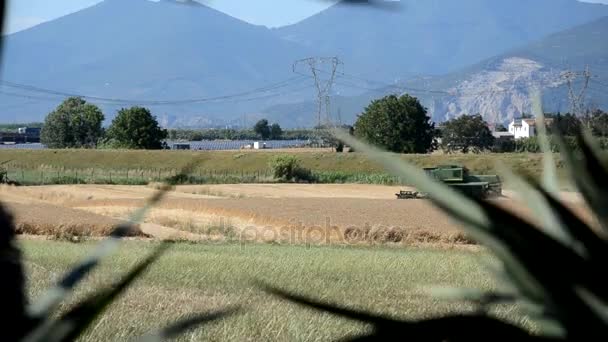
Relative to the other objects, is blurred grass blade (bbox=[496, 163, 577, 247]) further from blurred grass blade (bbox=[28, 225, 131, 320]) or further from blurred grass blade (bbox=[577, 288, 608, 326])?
blurred grass blade (bbox=[28, 225, 131, 320])

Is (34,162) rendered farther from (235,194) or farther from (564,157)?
(564,157)

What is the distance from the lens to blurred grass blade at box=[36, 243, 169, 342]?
0.71m

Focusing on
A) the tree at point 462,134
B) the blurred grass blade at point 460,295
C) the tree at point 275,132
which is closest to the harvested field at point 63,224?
the blurred grass blade at point 460,295

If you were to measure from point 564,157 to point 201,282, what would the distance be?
1576 cm

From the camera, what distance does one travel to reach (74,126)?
122 meters

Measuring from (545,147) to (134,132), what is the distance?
385ft

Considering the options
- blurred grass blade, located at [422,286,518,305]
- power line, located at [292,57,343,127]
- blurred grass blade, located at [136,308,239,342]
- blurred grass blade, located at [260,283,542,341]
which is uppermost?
power line, located at [292,57,343,127]

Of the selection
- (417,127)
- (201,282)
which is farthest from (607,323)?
(417,127)

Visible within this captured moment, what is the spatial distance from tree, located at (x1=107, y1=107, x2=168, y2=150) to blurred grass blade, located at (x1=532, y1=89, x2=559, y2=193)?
113m

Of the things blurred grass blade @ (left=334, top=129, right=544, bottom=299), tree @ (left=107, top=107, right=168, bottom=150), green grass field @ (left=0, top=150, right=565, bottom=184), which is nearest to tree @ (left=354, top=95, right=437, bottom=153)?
green grass field @ (left=0, top=150, right=565, bottom=184)

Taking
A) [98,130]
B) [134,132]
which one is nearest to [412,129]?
[134,132]

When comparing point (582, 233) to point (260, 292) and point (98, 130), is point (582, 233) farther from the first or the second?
point (98, 130)

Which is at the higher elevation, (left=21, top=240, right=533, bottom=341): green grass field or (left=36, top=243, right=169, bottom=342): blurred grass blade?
(left=36, top=243, right=169, bottom=342): blurred grass blade

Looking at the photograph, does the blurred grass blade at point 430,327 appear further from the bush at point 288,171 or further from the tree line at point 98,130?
the tree line at point 98,130
